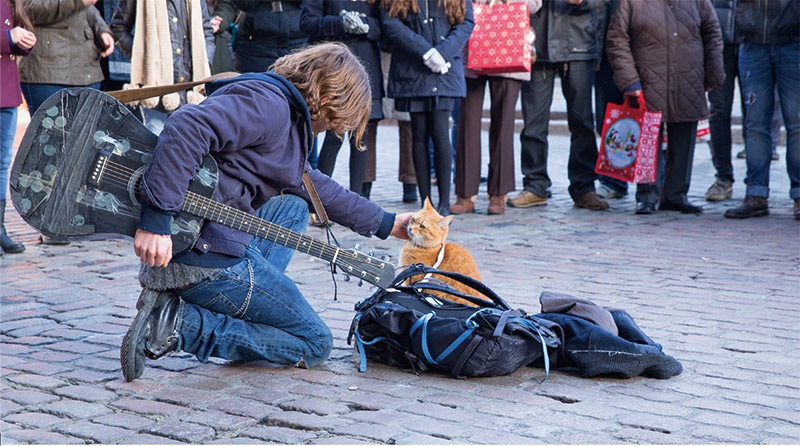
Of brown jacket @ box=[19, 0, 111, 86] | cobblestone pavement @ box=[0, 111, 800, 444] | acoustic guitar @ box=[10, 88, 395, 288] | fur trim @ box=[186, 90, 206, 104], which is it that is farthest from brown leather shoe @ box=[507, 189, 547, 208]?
acoustic guitar @ box=[10, 88, 395, 288]

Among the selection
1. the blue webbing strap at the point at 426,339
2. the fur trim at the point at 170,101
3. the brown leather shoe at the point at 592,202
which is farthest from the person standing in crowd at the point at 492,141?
the blue webbing strap at the point at 426,339

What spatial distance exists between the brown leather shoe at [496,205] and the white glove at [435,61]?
141 centimetres

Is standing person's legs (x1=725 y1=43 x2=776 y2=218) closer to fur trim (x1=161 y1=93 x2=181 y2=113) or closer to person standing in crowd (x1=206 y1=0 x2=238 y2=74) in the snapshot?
person standing in crowd (x1=206 y1=0 x2=238 y2=74)

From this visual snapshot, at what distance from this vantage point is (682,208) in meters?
8.38

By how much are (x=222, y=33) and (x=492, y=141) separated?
8.05ft

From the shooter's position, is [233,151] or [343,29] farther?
[343,29]

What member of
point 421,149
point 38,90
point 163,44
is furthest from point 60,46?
point 421,149

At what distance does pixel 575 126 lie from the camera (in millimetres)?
8648

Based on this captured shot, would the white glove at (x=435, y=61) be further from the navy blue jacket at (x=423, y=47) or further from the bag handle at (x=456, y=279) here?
the bag handle at (x=456, y=279)

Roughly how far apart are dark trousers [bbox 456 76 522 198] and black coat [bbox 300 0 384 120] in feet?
3.29

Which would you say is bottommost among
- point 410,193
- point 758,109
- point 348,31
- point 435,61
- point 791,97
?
point 410,193

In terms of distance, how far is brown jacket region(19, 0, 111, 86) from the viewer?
6324mm

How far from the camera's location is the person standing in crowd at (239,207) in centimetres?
325

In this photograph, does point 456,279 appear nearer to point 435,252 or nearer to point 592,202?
point 435,252
